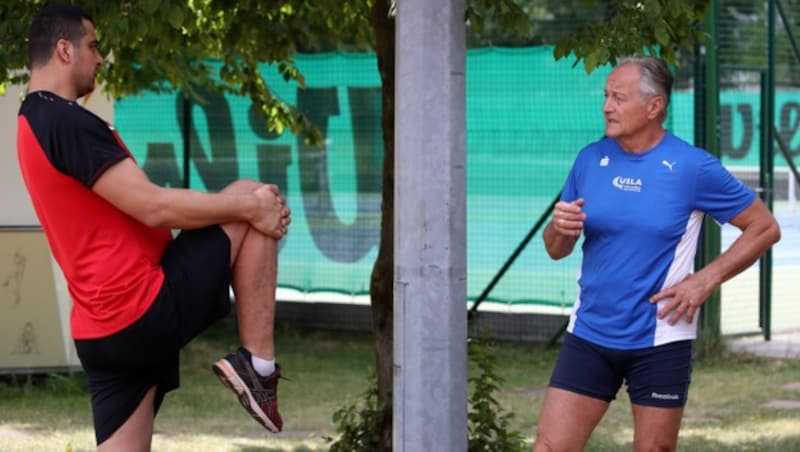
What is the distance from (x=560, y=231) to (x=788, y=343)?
7.72 meters

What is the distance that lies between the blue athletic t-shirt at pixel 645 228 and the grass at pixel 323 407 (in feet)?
9.32

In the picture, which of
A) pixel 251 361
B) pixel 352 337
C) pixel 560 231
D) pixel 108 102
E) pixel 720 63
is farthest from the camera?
pixel 352 337

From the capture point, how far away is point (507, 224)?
41.7 ft

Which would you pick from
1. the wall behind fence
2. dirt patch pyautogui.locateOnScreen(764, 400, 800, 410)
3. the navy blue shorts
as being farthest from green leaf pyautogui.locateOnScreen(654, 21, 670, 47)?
the wall behind fence

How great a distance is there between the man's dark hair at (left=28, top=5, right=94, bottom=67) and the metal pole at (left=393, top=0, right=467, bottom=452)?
0.99 meters

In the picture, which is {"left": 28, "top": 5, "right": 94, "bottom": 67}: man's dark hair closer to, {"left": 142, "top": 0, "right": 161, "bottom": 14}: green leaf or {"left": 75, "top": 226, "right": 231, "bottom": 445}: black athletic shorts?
{"left": 75, "top": 226, "right": 231, "bottom": 445}: black athletic shorts

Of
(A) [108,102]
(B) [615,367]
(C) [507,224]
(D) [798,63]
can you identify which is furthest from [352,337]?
(B) [615,367]

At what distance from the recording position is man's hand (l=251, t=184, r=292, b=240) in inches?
168

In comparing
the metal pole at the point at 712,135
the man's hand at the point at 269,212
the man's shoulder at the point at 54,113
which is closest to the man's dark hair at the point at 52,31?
the man's shoulder at the point at 54,113

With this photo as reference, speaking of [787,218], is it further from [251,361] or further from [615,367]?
[251,361]

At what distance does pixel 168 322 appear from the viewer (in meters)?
4.34

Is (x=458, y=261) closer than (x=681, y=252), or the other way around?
(x=458, y=261)

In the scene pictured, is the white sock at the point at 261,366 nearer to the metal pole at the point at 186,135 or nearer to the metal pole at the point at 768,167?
the metal pole at the point at 768,167

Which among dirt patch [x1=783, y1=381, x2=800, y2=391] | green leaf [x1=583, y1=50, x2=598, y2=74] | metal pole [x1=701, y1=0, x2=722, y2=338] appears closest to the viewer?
green leaf [x1=583, y1=50, x2=598, y2=74]
